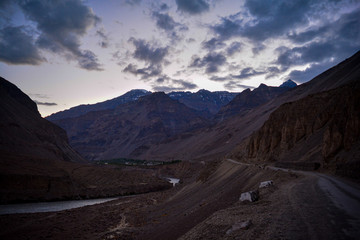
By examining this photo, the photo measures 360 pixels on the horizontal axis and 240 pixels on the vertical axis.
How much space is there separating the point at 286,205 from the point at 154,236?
8408mm

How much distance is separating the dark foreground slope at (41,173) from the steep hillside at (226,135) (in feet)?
184

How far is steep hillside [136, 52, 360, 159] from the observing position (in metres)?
111

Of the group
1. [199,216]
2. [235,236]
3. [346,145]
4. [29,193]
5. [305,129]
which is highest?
[305,129]

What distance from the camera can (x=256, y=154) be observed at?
41.1m

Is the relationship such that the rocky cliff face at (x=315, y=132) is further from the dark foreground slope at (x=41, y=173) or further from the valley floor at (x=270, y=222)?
the dark foreground slope at (x=41, y=173)

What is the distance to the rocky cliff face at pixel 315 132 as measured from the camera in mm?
20734

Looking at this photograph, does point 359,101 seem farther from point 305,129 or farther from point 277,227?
point 277,227

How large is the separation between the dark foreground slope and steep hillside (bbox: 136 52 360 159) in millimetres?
55945

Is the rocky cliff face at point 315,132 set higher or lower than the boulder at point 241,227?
higher

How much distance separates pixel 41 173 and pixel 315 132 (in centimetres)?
4347

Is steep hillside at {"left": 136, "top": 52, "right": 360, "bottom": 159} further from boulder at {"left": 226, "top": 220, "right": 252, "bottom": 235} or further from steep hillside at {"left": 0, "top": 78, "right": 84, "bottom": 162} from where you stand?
boulder at {"left": 226, "top": 220, "right": 252, "bottom": 235}

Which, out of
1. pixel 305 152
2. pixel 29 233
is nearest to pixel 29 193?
pixel 29 233

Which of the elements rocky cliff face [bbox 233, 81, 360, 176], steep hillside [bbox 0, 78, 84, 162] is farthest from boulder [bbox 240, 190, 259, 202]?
steep hillside [bbox 0, 78, 84, 162]

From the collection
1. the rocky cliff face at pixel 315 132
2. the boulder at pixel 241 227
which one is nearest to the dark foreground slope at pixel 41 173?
the rocky cliff face at pixel 315 132
